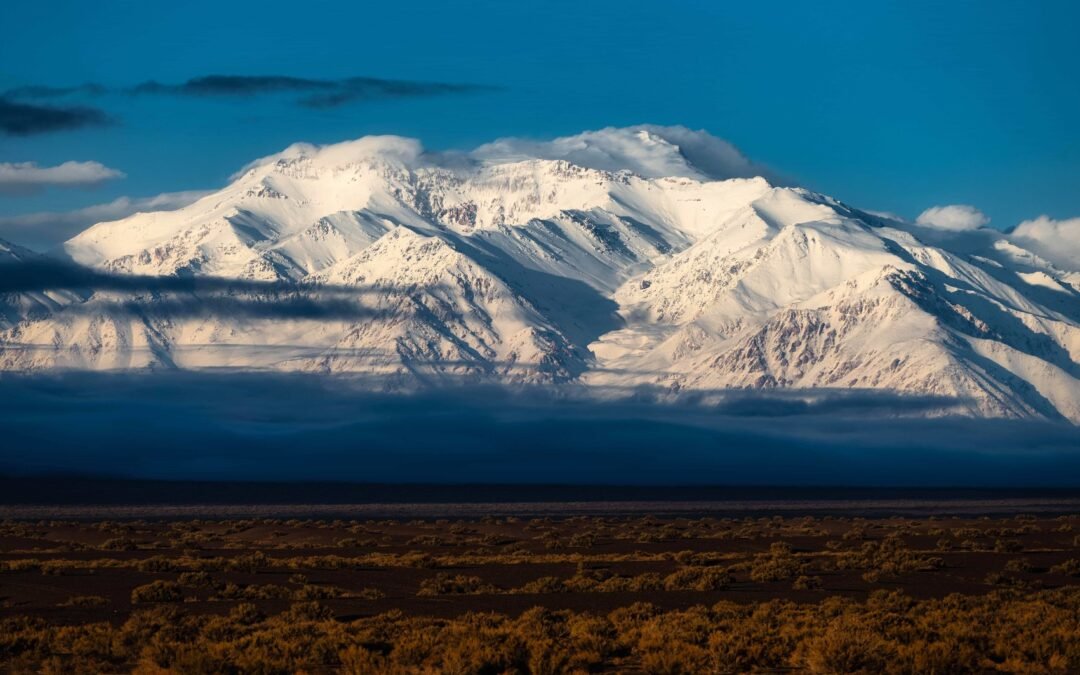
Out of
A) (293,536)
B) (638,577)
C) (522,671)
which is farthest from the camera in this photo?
(293,536)

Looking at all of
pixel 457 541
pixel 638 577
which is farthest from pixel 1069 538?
pixel 638 577

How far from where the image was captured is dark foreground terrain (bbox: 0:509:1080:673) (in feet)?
138

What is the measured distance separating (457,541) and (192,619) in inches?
2025

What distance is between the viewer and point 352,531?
373ft

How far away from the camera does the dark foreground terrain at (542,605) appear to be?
42156mm

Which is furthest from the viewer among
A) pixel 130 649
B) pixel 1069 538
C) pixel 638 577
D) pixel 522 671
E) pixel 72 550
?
pixel 1069 538

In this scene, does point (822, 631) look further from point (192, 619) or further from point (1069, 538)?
point (1069, 538)

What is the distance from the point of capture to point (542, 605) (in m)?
58.8

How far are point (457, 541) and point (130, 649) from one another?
5796 cm

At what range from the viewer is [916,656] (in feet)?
134

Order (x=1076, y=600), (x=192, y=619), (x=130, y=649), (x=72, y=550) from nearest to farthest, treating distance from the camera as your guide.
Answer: (x=130, y=649), (x=192, y=619), (x=1076, y=600), (x=72, y=550)

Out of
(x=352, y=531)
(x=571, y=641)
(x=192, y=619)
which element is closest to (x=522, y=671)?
(x=571, y=641)

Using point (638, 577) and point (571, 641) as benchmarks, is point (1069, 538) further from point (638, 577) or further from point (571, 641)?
point (571, 641)

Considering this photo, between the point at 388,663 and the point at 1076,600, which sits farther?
the point at 1076,600
